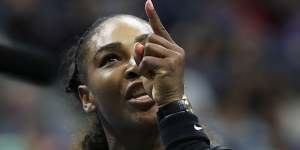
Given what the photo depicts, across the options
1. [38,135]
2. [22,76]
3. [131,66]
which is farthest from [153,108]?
[38,135]

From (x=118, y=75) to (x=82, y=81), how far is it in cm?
25

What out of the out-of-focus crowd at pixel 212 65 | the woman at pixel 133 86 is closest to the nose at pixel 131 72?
the woman at pixel 133 86

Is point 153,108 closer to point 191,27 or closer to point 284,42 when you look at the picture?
point 191,27

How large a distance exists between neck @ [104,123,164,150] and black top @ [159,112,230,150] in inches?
15.5

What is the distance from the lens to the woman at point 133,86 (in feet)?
5.15

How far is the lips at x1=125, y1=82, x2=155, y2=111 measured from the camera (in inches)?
75.4

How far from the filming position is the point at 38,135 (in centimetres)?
382

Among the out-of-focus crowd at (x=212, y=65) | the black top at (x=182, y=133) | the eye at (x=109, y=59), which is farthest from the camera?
the out-of-focus crowd at (x=212, y=65)

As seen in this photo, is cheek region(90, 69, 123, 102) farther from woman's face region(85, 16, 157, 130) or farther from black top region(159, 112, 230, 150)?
black top region(159, 112, 230, 150)

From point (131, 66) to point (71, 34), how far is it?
2.88m

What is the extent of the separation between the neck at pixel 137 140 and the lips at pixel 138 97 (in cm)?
9

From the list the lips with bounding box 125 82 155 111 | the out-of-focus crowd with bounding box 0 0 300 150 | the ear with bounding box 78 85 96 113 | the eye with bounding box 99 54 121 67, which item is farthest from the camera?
the out-of-focus crowd with bounding box 0 0 300 150

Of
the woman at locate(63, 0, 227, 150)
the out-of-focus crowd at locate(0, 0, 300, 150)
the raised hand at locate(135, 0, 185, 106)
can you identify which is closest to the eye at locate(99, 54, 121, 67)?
the woman at locate(63, 0, 227, 150)

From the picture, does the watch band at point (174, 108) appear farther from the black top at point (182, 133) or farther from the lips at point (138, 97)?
the lips at point (138, 97)
